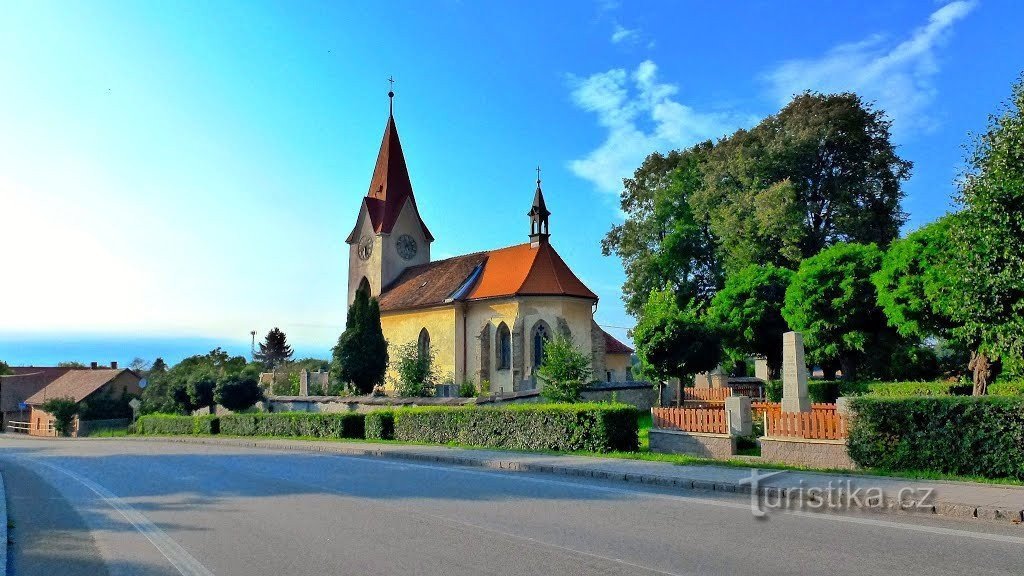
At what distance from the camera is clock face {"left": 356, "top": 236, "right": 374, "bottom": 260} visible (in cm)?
4900

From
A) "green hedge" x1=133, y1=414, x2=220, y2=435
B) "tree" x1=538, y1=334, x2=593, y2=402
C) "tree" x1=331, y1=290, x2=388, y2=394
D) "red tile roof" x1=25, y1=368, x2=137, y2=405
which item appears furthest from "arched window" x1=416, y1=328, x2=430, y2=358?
"red tile roof" x1=25, y1=368, x2=137, y2=405

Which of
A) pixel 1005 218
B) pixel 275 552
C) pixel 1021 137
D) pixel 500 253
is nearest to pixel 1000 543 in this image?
pixel 275 552

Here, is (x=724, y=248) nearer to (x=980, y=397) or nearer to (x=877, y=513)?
(x=980, y=397)

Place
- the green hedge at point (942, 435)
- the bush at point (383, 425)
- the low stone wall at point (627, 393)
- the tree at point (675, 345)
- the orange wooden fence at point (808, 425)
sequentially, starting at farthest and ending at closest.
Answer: the low stone wall at point (627, 393)
the tree at point (675, 345)
the bush at point (383, 425)
the orange wooden fence at point (808, 425)
the green hedge at point (942, 435)

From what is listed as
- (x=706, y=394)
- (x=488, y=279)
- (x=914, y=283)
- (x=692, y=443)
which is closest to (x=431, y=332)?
(x=488, y=279)

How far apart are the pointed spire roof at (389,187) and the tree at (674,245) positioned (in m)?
16.4

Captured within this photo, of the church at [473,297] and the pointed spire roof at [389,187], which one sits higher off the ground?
the pointed spire roof at [389,187]

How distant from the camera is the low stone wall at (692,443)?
16.0 m

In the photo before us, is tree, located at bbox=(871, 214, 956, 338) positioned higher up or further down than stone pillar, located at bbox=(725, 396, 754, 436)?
higher up

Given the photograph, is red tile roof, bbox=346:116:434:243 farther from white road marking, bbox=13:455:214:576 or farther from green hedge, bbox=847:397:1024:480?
green hedge, bbox=847:397:1024:480

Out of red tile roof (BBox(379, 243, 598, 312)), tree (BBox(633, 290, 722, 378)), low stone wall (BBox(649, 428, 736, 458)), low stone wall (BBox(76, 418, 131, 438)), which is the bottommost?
low stone wall (BBox(76, 418, 131, 438))

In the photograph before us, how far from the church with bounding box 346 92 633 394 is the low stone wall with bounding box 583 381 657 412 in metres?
3.29

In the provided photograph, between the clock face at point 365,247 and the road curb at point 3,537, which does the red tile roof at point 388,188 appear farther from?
the road curb at point 3,537

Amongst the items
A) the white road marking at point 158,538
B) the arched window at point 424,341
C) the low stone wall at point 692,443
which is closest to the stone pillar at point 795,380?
the low stone wall at point 692,443
